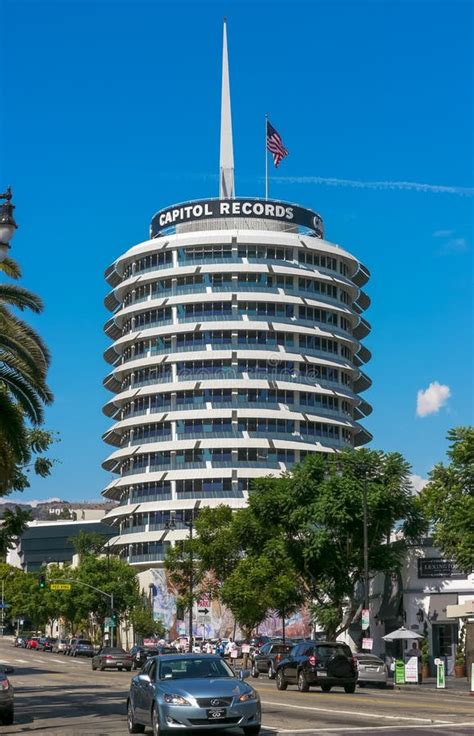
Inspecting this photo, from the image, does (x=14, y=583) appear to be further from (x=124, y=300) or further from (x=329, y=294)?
(x=329, y=294)

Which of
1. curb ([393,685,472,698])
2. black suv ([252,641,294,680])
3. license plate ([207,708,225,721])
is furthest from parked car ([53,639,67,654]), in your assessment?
license plate ([207,708,225,721])

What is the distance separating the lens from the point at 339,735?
67.4 feet

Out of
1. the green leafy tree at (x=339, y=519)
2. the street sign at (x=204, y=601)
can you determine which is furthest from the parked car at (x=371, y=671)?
the street sign at (x=204, y=601)

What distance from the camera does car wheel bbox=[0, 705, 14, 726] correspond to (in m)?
26.0

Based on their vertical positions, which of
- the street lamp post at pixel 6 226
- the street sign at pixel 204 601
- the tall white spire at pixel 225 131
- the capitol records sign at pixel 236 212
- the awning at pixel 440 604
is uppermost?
the tall white spire at pixel 225 131

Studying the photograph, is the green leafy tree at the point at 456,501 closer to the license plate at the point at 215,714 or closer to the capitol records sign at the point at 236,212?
the license plate at the point at 215,714

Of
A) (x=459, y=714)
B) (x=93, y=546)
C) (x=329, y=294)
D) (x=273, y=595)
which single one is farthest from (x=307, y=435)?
(x=459, y=714)

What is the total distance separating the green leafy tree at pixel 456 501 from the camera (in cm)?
5247

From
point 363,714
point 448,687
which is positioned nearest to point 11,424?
point 363,714

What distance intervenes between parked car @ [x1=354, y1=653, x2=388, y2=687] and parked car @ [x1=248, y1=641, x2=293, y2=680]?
6.24 m

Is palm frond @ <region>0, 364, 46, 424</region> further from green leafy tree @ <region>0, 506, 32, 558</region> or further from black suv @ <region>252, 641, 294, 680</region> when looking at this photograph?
black suv @ <region>252, 641, 294, 680</region>

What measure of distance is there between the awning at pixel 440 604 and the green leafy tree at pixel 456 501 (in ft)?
24.2

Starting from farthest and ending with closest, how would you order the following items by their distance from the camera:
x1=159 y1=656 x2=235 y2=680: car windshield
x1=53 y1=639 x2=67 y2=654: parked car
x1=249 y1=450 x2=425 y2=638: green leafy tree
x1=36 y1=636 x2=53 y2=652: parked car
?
x1=36 y1=636 x2=53 y2=652: parked car, x1=53 y1=639 x2=67 y2=654: parked car, x1=249 y1=450 x2=425 y2=638: green leafy tree, x1=159 y1=656 x2=235 y2=680: car windshield

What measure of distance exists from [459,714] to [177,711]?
10066 millimetres
